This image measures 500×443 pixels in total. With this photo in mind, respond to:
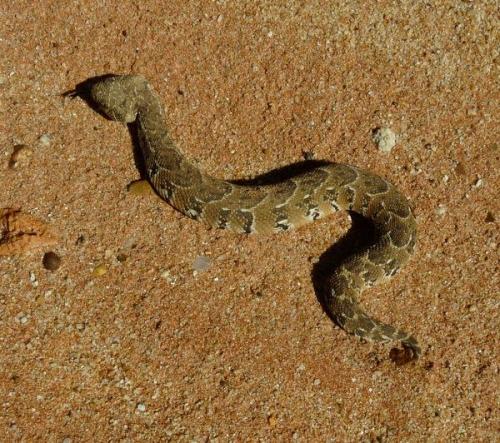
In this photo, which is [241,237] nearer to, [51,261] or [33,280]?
[51,261]

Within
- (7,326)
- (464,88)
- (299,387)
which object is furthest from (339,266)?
(7,326)

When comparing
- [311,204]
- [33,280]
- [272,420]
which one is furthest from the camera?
[311,204]

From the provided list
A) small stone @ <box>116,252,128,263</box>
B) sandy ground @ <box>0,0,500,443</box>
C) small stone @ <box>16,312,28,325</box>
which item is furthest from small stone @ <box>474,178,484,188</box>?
small stone @ <box>16,312,28,325</box>

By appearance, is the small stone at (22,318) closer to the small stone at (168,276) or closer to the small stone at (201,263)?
the small stone at (168,276)

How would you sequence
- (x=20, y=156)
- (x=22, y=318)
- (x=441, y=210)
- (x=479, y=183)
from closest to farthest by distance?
1. (x=22, y=318)
2. (x=441, y=210)
3. (x=479, y=183)
4. (x=20, y=156)

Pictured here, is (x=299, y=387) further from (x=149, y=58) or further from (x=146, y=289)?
(x=149, y=58)

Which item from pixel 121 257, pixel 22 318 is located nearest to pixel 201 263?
pixel 121 257

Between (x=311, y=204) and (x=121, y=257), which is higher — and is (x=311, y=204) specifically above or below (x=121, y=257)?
above

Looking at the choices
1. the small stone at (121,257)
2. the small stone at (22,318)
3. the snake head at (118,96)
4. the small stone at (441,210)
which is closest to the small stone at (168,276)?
the small stone at (121,257)
